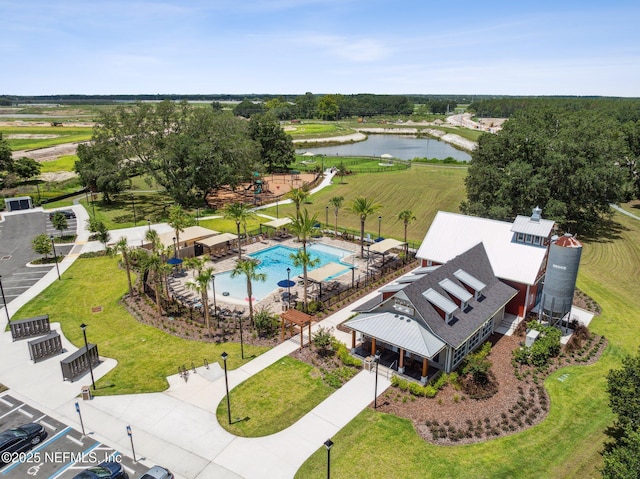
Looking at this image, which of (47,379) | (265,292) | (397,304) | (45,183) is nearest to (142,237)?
(265,292)

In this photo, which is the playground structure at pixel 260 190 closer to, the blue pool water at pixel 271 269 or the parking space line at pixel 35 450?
the blue pool water at pixel 271 269

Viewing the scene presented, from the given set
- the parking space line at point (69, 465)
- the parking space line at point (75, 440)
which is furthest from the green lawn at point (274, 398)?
the parking space line at point (75, 440)

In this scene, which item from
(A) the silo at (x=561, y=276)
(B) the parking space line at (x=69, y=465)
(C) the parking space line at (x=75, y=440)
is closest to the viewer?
(B) the parking space line at (x=69, y=465)

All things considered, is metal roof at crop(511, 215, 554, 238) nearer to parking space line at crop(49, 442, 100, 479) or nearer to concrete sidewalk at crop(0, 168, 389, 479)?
concrete sidewalk at crop(0, 168, 389, 479)

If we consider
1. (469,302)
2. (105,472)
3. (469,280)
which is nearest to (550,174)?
(469,280)

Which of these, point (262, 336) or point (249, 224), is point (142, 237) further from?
point (262, 336)

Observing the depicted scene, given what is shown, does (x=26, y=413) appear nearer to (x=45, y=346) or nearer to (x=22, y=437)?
(x=22, y=437)
